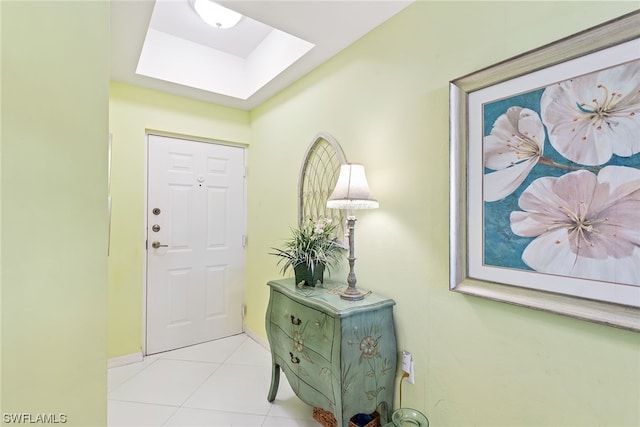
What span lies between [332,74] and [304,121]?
0.41 m

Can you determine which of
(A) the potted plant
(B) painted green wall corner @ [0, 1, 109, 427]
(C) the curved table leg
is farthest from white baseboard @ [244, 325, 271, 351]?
(B) painted green wall corner @ [0, 1, 109, 427]

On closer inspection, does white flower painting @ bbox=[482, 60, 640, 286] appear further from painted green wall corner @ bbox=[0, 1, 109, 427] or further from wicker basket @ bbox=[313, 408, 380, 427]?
painted green wall corner @ bbox=[0, 1, 109, 427]

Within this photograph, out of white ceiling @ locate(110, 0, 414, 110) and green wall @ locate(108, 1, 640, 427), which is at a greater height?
white ceiling @ locate(110, 0, 414, 110)

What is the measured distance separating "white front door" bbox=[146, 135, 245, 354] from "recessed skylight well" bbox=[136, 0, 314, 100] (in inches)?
22.9

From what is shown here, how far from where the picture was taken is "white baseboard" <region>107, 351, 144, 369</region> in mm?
2504

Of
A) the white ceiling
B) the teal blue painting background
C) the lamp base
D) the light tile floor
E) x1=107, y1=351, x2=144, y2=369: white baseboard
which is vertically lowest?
the light tile floor

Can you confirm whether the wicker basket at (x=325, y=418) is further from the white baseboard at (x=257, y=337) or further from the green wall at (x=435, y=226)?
the white baseboard at (x=257, y=337)

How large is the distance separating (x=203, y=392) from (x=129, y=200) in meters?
1.64

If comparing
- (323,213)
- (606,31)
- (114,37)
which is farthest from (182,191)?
(606,31)

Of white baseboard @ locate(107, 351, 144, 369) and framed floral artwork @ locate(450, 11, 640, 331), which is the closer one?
framed floral artwork @ locate(450, 11, 640, 331)

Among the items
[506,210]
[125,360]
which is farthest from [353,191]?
[125,360]

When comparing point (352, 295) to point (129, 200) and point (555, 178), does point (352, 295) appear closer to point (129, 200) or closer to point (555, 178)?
point (555, 178)

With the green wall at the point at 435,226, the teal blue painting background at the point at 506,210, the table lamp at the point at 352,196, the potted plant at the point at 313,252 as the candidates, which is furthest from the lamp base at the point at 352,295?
the teal blue painting background at the point at 506,210

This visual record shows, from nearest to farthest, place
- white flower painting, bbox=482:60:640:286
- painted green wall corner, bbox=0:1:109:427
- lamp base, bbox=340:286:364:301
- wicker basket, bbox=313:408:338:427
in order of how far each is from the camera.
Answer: painted green wall corner, bbox=0:1:109:427 → white flower painting, bbox=482:60:640:286 → lamp base, bbox=340:286:364:301 → wicker basket, bbox=313:408:338:427
